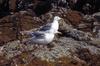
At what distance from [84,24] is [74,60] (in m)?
4.82

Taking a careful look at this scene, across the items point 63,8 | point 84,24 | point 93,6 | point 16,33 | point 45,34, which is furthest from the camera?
point 93,6

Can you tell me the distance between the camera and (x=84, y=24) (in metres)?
16.3

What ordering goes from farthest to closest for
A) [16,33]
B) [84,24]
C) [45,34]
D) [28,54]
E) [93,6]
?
1. [93,6]
2. [84,24]
3. [16,33]
4. [28,54]
5. [45,34]

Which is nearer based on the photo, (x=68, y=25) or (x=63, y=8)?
(x=68, y=25)

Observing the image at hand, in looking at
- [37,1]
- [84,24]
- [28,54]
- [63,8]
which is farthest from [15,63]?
[37,1]

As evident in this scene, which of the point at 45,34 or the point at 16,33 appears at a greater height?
the point at 45,34

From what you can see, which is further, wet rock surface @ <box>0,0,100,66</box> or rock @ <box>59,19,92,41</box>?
rock @ <box>59,19,92,41</box>

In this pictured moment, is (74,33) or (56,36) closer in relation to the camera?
(56,36)

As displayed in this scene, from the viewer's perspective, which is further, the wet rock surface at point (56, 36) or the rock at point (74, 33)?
the rock at point (74, 33)

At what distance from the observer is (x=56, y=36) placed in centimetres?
1389

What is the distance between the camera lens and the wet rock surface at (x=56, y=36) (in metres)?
11.8

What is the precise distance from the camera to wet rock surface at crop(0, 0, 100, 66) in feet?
38.6

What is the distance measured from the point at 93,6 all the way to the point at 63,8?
219 centimetres

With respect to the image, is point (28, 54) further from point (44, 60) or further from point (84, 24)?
point (84, 24)
